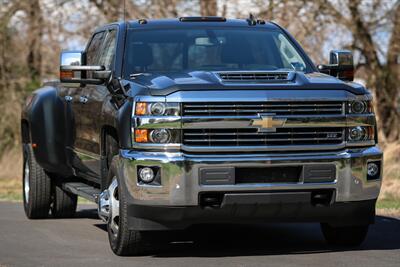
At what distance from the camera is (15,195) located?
16.2 m

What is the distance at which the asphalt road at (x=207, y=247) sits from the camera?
7984 millimetres

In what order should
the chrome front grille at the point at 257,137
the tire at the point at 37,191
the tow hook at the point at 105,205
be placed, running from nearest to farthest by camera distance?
the chrome front grille at the point at 257,137, the tow hook at the point at 105,205, the tire at the point at 37,191

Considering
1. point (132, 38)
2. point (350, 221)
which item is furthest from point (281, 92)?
point (132, 38)

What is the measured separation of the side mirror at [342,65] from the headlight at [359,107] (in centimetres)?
104

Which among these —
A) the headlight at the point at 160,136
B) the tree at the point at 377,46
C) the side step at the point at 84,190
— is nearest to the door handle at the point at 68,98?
the side step at the point at 84,190

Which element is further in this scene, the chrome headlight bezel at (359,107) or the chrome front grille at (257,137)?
the chrome headlight bezel at (359,107)

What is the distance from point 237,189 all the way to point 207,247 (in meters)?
1.31

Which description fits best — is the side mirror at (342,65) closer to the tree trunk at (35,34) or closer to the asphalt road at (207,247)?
the asphalt road at (207,247)

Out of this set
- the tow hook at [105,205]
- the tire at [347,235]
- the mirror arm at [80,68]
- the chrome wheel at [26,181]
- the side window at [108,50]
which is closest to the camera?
the tow hook at [105,205]

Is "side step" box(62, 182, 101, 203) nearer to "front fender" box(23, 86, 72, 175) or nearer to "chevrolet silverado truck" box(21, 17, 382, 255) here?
"front fender" box(23, 86, 72, 175)

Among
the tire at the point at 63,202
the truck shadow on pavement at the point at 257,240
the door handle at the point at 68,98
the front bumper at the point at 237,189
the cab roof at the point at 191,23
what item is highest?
the cab roof at the point at 191,23

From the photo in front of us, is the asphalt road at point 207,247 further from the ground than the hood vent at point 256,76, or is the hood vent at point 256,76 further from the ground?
the hood vent at point 256,76

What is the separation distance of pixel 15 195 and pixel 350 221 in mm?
9021

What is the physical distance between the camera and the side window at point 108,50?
953 cm
